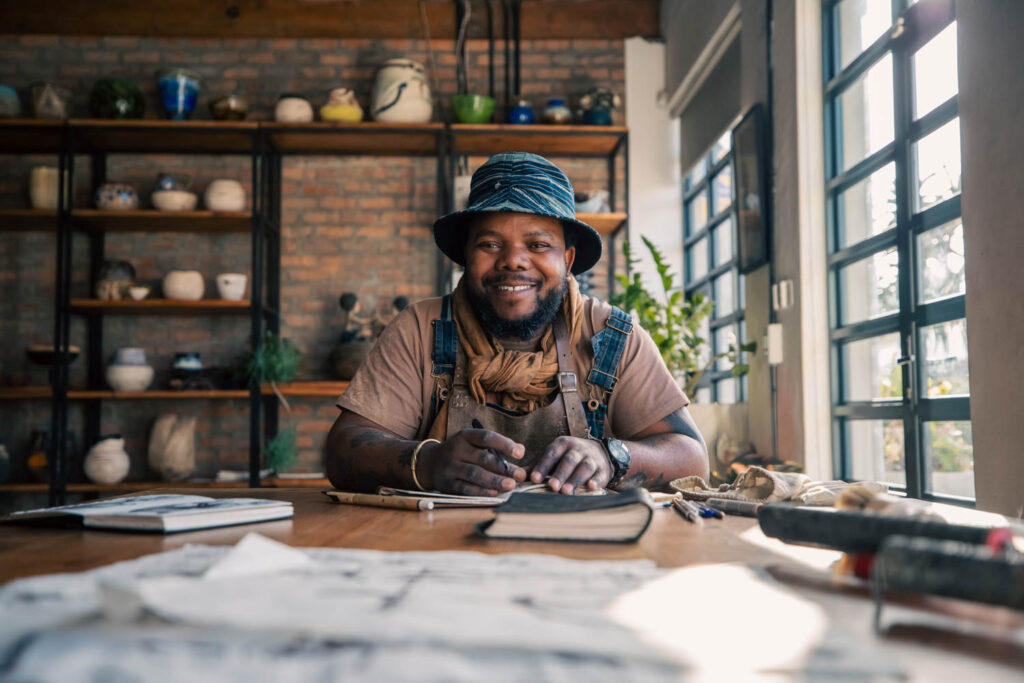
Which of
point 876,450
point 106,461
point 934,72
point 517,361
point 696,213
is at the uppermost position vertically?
point 696,213

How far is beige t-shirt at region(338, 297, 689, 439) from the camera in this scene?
1.94 metres

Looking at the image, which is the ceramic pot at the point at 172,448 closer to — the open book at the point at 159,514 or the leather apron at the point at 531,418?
the leather apron at the point at 531,418

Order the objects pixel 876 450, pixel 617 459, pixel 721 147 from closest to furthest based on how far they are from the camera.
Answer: pixel 617 459, pixel 876 450, pixel 721 147

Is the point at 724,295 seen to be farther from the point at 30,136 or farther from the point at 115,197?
the point at 30,136

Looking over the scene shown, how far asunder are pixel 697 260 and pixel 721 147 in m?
0.81

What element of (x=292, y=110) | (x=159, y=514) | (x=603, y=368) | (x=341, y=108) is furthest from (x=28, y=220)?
→ (x=159, y=514)

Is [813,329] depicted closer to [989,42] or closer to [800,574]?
[989,42]

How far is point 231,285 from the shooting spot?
4719 mm

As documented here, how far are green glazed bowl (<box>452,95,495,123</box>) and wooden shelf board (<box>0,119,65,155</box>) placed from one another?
2.32 metres

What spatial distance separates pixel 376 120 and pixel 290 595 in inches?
180

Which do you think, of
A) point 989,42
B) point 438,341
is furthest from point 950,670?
point 989,42

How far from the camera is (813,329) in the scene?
309 centimetres

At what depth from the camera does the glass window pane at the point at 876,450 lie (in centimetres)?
271

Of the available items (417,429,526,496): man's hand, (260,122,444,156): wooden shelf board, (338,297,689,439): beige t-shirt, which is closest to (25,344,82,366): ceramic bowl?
(260,122,444,156): wooden shelf board
